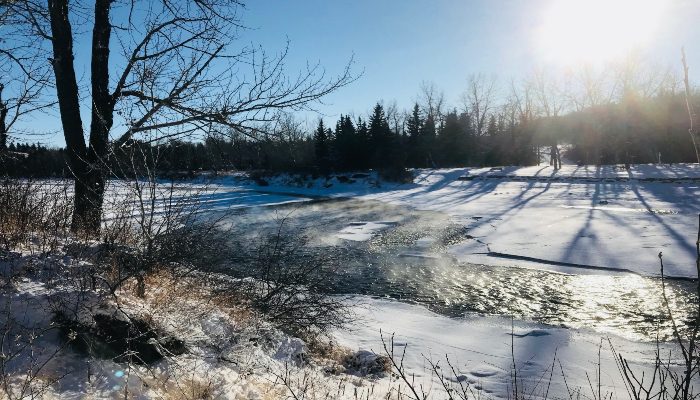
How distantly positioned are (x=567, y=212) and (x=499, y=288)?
9626 mm

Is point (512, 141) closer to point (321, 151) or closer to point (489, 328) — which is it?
point (321, 151)

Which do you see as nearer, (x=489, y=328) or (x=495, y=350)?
(x=495, y=350)

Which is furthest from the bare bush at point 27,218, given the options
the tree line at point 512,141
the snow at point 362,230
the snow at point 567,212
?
the tree line at point 512,141

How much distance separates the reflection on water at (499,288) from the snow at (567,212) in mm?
792

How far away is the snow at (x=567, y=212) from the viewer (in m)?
10.1

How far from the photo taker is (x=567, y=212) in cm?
1619

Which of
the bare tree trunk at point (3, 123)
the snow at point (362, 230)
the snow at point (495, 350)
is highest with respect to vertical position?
the bare tree trunk at point (3, 123)

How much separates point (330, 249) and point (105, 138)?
6.92 m

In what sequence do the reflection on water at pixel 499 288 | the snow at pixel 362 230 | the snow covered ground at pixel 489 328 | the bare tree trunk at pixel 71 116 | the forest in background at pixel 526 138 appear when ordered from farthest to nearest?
the forest in background at pixel 526 138, the snow at pixel 362 230, the reflection on water at pixel 499 288, the bare tree trunk at pixel 71 116, the snow covered ground at pixel 489 328

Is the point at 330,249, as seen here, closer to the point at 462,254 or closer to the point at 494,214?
the point at 462,254

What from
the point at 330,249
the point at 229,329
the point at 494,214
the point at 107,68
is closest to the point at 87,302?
the point at 229,329

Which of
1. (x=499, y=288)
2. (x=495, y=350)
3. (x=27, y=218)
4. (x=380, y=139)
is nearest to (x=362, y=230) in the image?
(x=499, y=288)

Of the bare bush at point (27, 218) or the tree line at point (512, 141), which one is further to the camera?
the tree line at point (512, 141)

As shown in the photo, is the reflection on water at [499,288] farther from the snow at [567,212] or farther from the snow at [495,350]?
the snow at [567,212]
